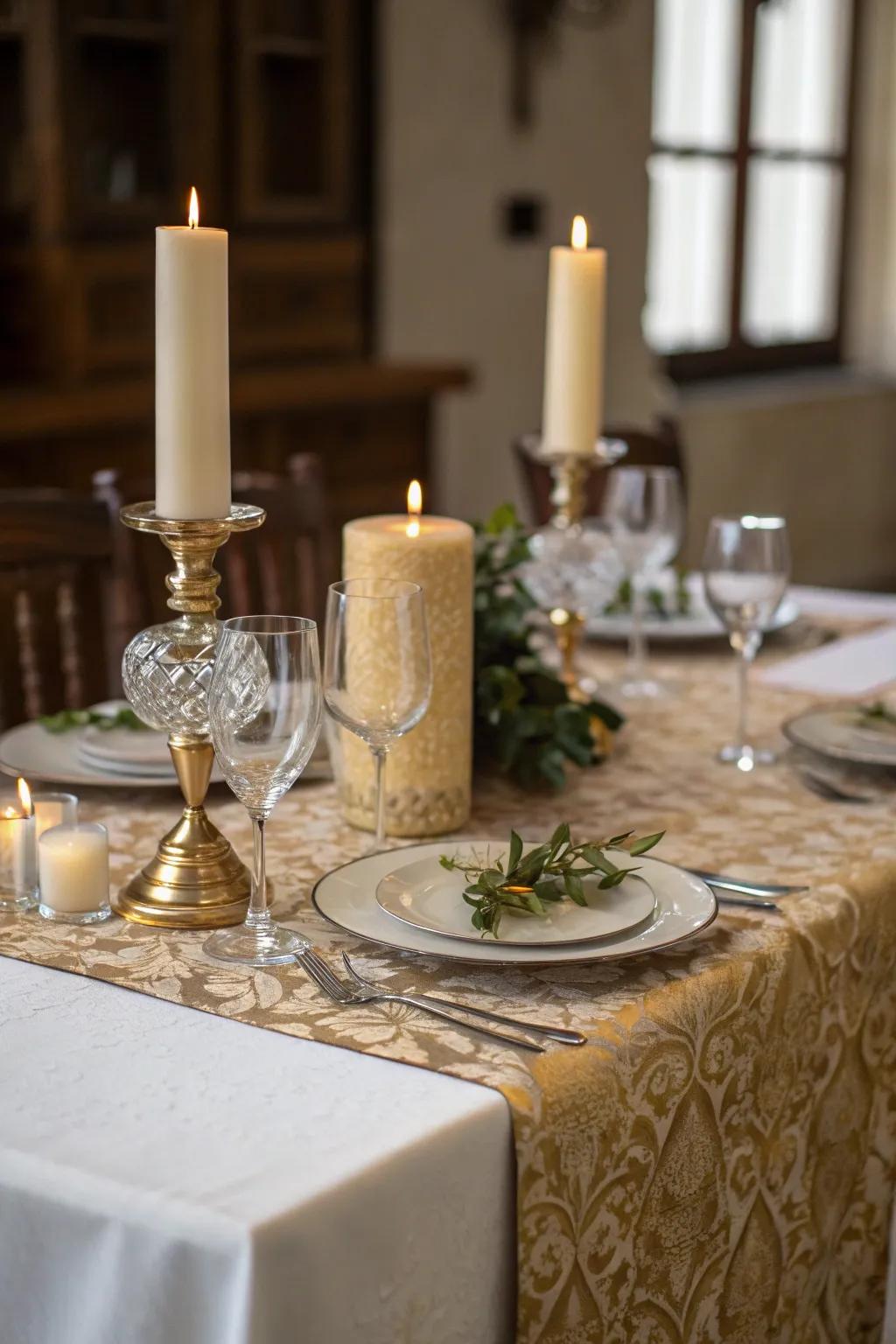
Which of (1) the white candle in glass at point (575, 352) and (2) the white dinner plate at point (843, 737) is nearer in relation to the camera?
(2) the white dinner plate at point (843, 737)

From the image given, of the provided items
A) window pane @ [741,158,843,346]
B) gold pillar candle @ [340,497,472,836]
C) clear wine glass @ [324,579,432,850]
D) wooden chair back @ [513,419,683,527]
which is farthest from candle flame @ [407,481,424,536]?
window pane @ [741,158,843,346]

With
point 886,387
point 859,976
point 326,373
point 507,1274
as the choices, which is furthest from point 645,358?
point 507,1274

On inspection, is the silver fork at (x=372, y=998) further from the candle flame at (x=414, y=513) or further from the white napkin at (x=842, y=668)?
the white napkin at (x=842, y=668)

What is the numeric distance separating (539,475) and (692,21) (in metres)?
3.04

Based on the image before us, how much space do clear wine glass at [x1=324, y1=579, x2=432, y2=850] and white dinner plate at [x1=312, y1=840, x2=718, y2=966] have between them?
0.29 feet

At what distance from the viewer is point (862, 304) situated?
19.1 ft

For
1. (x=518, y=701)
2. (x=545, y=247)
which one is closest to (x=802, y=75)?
(x=545, y=247)

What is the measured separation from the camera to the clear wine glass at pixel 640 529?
5.58ft

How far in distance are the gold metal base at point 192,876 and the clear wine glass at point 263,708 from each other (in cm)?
7

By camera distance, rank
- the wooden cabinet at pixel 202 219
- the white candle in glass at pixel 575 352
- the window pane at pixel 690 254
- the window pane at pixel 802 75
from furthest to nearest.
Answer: the window pane at pixel 802 75 < the window pane at pixel 690 254 < the wooden cabinet at pixel 202 219 < the white candle in glass at pixel 575 352

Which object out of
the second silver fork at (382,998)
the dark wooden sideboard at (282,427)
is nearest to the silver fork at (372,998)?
the second silver fork at (382,998)

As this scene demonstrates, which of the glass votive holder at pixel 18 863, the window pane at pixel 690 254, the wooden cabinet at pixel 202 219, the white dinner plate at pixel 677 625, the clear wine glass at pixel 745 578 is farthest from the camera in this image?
the window pane at pixel 690 254

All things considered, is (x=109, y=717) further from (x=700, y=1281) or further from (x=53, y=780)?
(x=700, y=1281)

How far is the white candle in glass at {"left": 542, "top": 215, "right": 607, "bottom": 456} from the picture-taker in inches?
60.8
